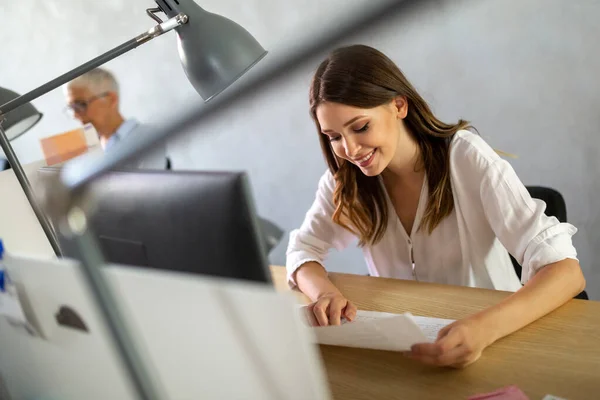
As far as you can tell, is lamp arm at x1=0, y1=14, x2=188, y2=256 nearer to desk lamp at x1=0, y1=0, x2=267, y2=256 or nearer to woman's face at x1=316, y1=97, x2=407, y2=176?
desk lamp at x1=0, y1=0, x2=267, y2=256

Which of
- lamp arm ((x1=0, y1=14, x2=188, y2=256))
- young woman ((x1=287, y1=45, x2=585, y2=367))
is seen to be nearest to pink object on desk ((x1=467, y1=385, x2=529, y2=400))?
young woman ((x1=287, y1=45, x2=585, y2=367))

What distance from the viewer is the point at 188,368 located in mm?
577

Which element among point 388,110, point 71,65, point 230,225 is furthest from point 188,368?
point 71,65

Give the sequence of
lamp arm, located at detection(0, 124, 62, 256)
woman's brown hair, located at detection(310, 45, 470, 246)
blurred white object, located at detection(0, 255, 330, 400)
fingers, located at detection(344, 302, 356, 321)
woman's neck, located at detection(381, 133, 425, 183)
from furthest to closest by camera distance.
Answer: woman's neck, located at detection(381, 133, 425, 183) < woman's brown hair, located at detection(310, 45, 470, 246) < fingers, located at detection(344, 302, 356, 321) < lamp arm, located at detection(0, 124, 62, 256) < blurred white object, located at detection(0, 255, 330, 400)

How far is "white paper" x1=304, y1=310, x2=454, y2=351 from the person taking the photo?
88cm

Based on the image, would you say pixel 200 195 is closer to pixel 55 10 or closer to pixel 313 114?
pixel 313 114

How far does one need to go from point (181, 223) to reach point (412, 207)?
2.76 ft

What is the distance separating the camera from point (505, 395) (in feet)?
2.67

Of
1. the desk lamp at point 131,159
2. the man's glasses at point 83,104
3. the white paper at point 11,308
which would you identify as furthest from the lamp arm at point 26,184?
the man's glasses at point 83,104

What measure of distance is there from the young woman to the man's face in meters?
0.86

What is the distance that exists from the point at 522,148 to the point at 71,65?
2.01 metres

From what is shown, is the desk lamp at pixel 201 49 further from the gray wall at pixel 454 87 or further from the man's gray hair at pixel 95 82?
the man's gray hair at pixel 95 82

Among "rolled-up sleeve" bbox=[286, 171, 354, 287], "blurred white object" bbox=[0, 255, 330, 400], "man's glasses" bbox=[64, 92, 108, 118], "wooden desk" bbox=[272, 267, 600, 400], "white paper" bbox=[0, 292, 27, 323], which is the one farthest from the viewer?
"man's glasses" bbox=[64, 92, 108, 118]

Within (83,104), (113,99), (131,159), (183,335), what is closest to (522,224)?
(183,335)
